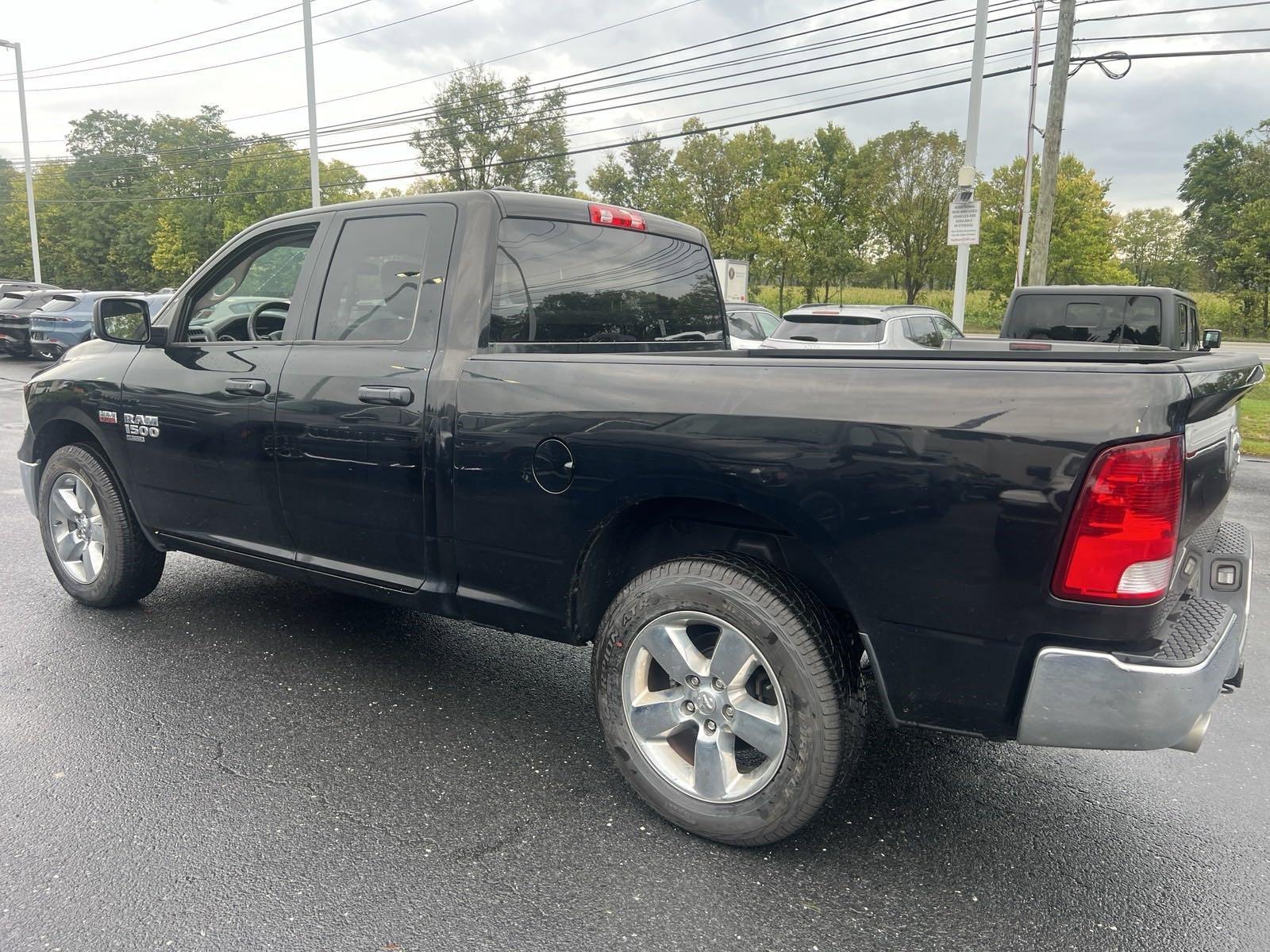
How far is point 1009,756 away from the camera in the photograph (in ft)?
10.9

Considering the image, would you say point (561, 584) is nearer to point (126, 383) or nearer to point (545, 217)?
point (545, 217)

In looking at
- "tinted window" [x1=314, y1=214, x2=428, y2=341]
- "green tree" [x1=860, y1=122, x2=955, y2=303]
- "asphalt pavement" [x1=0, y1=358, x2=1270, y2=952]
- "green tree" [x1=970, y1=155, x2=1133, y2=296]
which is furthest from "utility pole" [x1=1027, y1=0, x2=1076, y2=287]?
"green tree" [x1=860, y1=122, x2=955, y2=303]

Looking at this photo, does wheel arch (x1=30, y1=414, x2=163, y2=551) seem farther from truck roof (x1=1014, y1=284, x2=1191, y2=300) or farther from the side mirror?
truck roof (x1=1014, y1=284, x2=1191, y2=300)

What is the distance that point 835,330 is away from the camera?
11.2 m

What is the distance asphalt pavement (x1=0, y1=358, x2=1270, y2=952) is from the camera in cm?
232

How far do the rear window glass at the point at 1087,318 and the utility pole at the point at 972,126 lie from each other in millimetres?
4484

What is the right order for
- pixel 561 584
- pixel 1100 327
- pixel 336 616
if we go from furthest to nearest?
pixel 1100 327 → pixel 336 616 → pixel 561 584

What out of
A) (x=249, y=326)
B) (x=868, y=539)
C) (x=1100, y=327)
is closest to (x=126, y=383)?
(x=249, y=326)

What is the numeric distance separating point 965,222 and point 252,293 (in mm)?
12527

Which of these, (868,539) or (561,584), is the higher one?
(868,539)

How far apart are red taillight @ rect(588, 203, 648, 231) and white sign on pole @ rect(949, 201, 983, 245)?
11.3 metres

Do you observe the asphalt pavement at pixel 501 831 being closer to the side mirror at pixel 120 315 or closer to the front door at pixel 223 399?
the front door at pixel 223 399

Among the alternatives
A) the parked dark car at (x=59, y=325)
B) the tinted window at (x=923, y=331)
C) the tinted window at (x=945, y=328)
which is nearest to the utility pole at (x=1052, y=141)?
the tinted window at (x=945, y=328)

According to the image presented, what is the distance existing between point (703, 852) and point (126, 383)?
11.1 feet
